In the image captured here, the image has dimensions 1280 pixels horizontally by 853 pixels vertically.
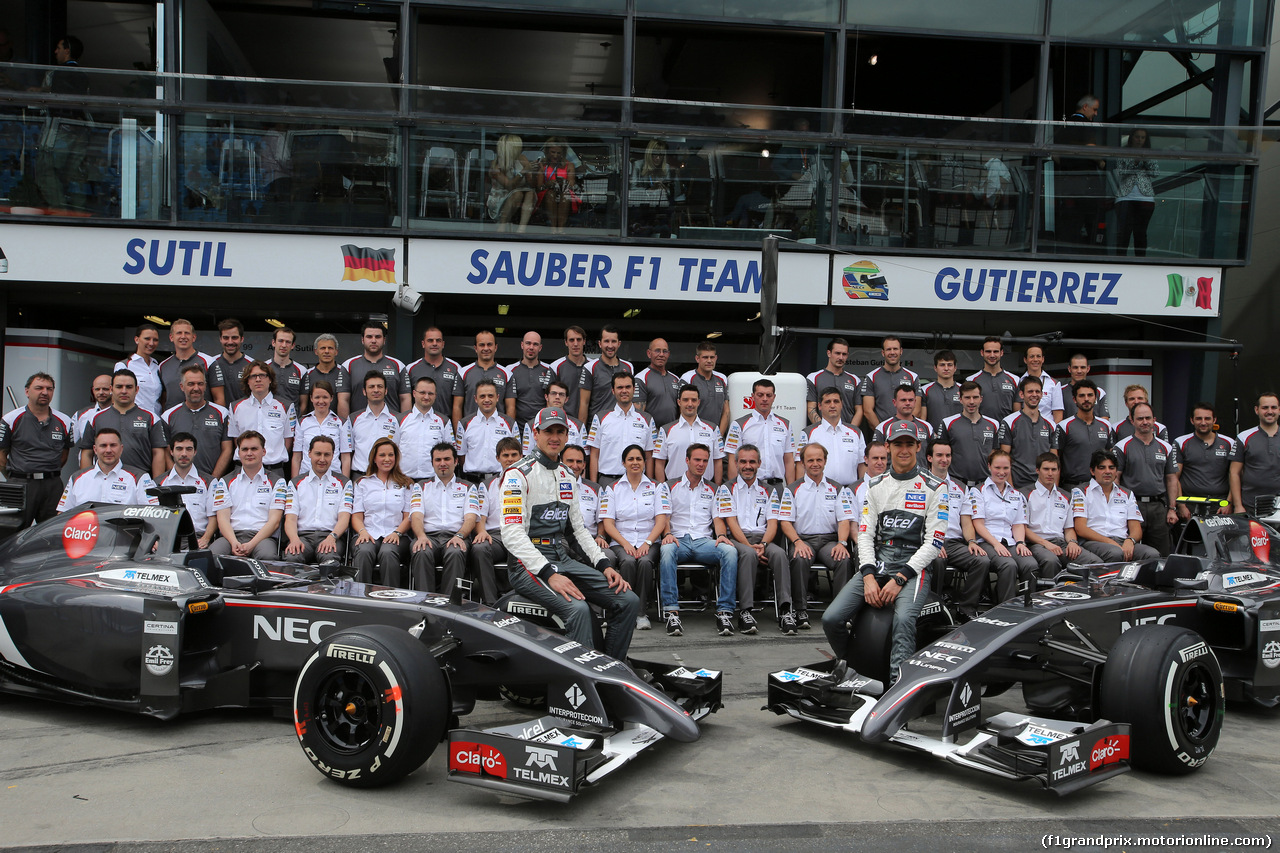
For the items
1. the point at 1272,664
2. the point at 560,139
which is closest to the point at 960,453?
the point at 1272,664

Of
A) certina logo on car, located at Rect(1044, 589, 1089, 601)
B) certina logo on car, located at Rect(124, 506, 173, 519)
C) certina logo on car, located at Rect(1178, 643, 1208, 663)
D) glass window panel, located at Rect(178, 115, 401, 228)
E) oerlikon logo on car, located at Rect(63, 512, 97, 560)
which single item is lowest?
certina logo on car, located at Rect(1178, 643, 1208, 663)

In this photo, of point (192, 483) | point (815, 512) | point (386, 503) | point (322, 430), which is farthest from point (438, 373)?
point (815, 512)

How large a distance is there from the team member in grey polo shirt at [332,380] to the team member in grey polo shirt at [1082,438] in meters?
7.17

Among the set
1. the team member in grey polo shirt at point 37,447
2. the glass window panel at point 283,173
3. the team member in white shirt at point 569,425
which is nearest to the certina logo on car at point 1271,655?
the team member in white shirt at point 569,425

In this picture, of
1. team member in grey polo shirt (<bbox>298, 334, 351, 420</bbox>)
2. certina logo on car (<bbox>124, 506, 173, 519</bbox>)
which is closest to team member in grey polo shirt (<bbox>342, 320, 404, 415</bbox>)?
team member in grey polo shirt (<bbox>298, 334, 351, 420</bbox>)

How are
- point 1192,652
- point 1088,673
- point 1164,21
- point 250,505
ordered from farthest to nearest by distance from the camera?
point 1164,21, point 250,505, point 1088,673, point 1192,652

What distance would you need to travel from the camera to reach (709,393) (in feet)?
32.0

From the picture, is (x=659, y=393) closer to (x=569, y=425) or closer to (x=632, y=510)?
(x=569, y=425)

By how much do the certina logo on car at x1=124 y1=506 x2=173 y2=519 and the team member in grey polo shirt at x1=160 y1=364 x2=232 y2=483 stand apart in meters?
2.73

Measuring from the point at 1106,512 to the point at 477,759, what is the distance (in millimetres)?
7018

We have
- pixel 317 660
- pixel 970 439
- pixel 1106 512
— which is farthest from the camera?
pixel 970 439

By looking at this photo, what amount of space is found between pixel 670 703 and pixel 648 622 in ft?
11.2

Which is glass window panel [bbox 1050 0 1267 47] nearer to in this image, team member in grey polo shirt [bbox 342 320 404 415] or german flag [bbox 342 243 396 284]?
german flag [bbox 342 243 396 284]

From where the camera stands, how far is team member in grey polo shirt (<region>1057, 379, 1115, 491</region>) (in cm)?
955
